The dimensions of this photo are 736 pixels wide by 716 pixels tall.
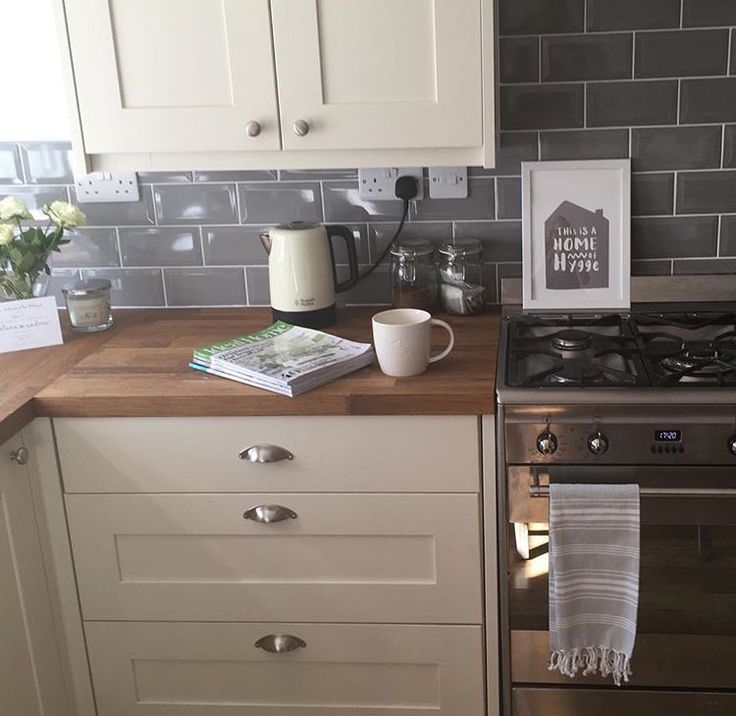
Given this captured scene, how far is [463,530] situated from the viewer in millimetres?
1854

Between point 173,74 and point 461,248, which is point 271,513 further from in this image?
point 173,74

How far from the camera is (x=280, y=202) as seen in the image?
2.32 metres

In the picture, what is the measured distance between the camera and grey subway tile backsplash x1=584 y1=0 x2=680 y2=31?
2.10 meters

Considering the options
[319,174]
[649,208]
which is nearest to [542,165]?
[649,208]

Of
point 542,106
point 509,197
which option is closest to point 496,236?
point 509,197

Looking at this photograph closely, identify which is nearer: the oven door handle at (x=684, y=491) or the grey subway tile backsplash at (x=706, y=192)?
the oven door handle at (x=684, y=491)

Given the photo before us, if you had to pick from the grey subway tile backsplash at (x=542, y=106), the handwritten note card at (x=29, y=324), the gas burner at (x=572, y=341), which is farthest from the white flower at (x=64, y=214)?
the gas burner at (x=572, y=341)

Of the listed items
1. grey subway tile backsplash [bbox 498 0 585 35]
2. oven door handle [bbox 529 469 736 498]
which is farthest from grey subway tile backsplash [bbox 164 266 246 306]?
oven door handle [bbox 529 469 736 498]

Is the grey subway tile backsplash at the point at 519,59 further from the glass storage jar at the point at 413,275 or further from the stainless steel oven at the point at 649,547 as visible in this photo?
the stainless steel oven at the point at 649,547

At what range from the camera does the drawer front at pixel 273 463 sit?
1.81m

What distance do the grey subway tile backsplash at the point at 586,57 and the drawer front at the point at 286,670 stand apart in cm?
120

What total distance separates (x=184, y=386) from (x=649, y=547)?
0.91m

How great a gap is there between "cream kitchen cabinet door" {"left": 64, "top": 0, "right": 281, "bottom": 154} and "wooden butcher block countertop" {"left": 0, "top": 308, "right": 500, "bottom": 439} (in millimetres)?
428

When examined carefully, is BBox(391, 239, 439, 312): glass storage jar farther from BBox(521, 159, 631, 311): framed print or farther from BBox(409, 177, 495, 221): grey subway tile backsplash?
BBox(521, 159, 631, 311): framed print
